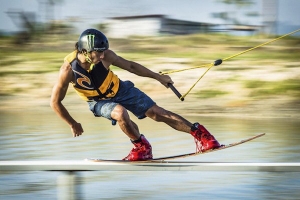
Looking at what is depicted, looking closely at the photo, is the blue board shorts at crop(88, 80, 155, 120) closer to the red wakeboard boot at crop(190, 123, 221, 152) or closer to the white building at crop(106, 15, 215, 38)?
the red wakeboard boot at crop(190, 123, 221, 152)

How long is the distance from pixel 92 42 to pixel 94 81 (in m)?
0.41

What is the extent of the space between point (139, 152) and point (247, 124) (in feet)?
35.8

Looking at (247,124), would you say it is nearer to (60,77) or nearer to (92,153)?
(92,153)

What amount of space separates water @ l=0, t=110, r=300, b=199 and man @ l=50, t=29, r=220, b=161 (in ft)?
2.54

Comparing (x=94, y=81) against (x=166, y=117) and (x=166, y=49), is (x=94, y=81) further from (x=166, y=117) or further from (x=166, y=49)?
(x=166, y=49)

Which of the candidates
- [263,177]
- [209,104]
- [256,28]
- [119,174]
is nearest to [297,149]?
[263,177]

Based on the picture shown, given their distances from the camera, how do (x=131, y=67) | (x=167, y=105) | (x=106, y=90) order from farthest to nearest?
(x=167, y=105) < (x=106, y=90) < (x=131, y=67)

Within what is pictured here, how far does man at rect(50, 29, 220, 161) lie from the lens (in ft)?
25.8

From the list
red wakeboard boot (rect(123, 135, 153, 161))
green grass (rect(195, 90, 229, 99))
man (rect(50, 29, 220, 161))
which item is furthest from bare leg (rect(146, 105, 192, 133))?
green grass (rect(195, 90, 229, 99))

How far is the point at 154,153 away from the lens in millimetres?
12781

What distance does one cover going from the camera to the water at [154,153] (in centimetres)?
951

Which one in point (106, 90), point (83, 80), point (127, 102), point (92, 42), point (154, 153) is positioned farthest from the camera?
point (154, 153)

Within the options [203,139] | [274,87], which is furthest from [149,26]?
[203,139]

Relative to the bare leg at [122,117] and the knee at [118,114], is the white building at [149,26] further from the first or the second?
the knee at [118,114]
